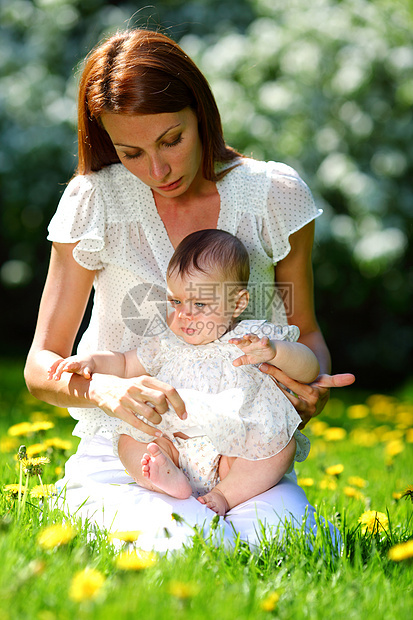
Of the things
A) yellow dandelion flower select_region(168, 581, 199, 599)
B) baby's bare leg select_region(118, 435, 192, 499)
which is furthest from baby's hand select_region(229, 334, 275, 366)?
yellow dandelion flower select_region(168, 581, 199, 599)

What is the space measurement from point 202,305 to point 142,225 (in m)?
0.48

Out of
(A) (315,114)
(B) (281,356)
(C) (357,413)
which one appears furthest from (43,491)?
(A) (315,114)

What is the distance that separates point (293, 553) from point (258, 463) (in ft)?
0.96

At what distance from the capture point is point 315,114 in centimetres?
626

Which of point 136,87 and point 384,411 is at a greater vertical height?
point 136,87

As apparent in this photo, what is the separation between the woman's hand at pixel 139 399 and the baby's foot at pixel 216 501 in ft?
0.74

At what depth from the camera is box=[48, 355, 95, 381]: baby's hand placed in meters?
2.00

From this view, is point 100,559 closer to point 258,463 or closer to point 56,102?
point 258,463

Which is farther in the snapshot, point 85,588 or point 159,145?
point 159,145

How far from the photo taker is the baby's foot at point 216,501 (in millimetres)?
1891

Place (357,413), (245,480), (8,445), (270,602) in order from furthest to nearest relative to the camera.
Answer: (357,413) < (8,445) < (245,480) < (270,602)

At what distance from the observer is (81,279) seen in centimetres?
235

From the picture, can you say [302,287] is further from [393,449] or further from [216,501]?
[393,449]

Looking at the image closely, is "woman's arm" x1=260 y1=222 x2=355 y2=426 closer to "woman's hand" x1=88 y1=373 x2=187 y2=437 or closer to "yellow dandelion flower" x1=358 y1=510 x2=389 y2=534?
"yellow dandelion flower" x1=358 y1=510 x2=389 y2=534
